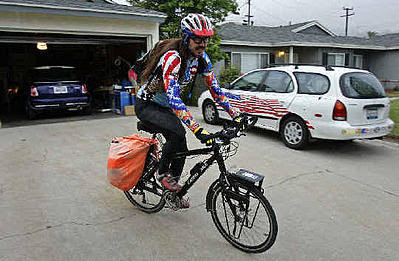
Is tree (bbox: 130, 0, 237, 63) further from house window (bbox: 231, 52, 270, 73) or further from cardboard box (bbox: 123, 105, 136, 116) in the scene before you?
house window (bbox: 231, 52, 270, 73)

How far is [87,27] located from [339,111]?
23.9ft

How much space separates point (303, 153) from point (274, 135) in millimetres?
1527

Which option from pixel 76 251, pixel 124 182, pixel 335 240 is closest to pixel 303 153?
pixel 335 240

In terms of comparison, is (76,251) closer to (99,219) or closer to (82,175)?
(99,219)

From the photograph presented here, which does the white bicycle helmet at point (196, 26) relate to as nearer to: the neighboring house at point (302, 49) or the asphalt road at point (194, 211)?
the asphalt road at point (194, 211)

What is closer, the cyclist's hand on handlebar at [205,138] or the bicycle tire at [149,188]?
the cyclist's hand on handlebar at [205,138]

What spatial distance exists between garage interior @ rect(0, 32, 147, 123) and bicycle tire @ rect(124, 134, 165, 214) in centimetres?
802

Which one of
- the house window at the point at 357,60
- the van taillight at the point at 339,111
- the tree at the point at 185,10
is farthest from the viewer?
the house window at the point at 357,60

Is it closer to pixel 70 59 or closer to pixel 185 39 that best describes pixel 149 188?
pixel 185 39

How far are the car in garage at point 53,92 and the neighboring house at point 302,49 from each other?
8825 mm

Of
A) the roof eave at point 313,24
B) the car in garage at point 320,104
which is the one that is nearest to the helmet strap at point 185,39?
the car in garage at point 320,104

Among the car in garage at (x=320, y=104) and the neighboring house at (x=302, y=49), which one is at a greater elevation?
the neighboring house at (x=302, y=49)

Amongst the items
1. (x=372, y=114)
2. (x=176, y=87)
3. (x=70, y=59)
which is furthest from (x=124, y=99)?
(x=70, y=59)

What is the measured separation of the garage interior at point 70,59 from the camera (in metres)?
10.9
